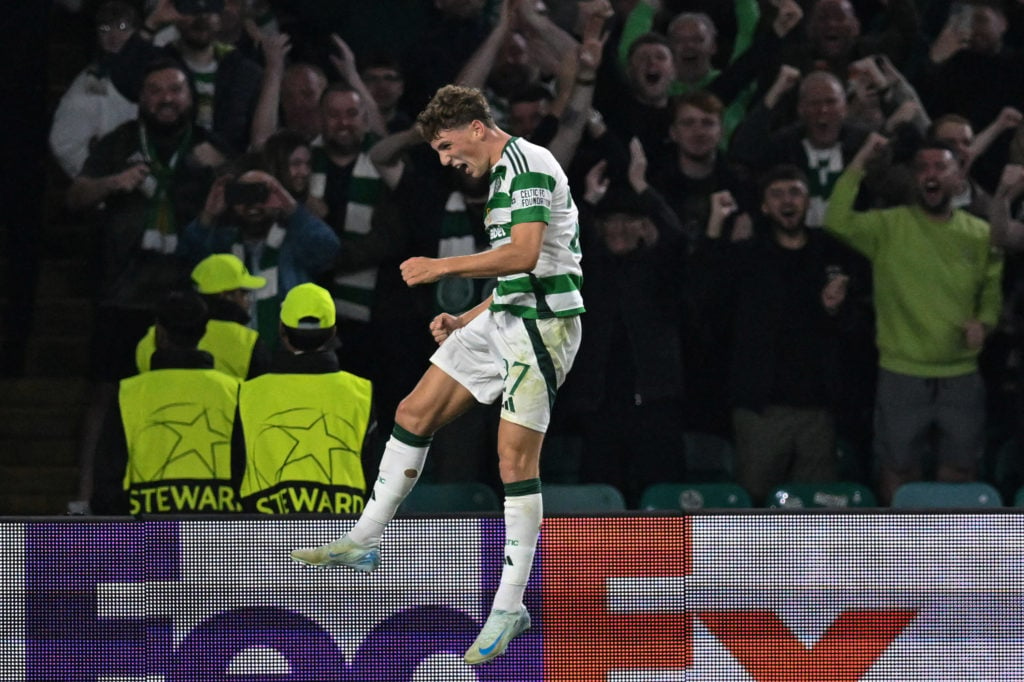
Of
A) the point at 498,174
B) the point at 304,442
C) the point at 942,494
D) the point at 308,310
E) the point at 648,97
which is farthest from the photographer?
the point at 648,97

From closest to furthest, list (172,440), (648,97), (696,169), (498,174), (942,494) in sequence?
(498,174) < (172,440) < (942,494) < (696,169) < (648,97)

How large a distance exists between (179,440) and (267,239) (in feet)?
5.13

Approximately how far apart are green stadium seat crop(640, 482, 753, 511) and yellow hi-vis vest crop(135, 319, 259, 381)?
201 cm

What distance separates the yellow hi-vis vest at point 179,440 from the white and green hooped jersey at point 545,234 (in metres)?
2.07

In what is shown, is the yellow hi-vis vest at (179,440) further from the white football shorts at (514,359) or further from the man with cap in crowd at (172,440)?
the white football shorts at (514,359)

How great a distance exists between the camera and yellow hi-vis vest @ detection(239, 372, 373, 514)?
677cm

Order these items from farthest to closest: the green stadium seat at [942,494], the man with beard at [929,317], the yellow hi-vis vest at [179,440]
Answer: the man with beard at [929,317] < the green stadium seat at [942,494] < the yellow hi-vis vest at [179,440]

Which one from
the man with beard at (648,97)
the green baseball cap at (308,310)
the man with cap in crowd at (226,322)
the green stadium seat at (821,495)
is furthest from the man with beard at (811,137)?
the green baseball cap at (308,310)

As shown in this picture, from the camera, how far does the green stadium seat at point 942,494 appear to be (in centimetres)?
816

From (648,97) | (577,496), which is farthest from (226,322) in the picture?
(648,97)

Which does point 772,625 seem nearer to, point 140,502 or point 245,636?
point 245,636

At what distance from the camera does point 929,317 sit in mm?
8461

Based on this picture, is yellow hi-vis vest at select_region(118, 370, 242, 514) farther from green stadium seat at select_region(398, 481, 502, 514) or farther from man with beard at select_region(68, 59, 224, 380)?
man with beard at select_region(68, 59, 224, 380)

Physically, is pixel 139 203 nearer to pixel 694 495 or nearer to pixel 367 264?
pixel 367 264
